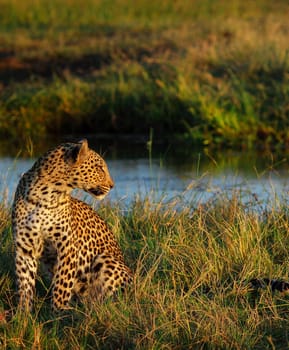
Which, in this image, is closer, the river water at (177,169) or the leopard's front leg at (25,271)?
the leopard's front leg at (25,271)

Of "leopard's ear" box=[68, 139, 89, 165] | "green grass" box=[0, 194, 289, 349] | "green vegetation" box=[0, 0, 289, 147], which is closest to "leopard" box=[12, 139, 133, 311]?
"leopard's ear" box=[68, 139, 89, 165]

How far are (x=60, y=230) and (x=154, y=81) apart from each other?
9.78 metres

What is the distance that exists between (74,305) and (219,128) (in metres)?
8.04

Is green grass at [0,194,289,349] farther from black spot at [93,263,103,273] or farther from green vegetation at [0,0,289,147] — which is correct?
green vegetation at [0,0,289,147]

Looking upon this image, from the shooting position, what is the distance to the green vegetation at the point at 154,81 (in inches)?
591

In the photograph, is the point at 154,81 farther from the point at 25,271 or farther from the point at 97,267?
the point at 25,271

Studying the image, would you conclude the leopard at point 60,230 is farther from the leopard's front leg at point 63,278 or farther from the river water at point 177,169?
the river water at point 177,169

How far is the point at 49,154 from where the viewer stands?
7004mm

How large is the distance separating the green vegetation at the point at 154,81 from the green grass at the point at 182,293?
5.23m

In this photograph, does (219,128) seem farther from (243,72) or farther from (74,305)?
(74,305)

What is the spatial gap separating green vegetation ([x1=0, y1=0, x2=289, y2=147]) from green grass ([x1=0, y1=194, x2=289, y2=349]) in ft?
17.2

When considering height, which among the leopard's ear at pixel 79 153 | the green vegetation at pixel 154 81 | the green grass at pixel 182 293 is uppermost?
the leopard's ear at pixel 79 153

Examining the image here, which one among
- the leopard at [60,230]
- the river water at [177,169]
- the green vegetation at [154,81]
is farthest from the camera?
the green vegetation at [154,81]

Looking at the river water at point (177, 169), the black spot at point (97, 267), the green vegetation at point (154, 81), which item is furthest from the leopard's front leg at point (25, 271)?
the green vegetation at point (154, 81)
